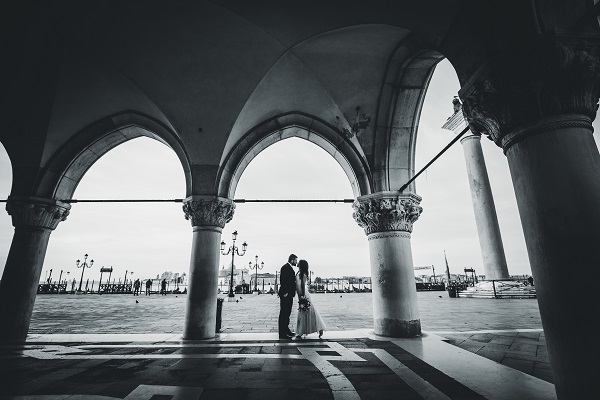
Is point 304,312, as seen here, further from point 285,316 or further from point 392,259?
point 392,259

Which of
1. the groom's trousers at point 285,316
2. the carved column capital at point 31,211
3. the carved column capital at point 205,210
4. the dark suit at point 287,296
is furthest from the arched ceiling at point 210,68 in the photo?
the groom's trousers at point 285,316

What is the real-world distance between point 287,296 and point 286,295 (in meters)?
0.03

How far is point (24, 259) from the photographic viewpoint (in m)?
5.82

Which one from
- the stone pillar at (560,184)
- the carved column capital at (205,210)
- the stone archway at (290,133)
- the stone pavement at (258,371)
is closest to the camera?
the stone pillar at (560,184)

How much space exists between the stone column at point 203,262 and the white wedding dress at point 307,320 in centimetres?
160

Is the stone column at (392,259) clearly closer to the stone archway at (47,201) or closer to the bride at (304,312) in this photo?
the bride at (304,312)

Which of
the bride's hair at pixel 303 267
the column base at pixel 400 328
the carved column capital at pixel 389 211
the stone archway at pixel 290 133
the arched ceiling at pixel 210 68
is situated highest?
the arched ceiling at pixel 210 68

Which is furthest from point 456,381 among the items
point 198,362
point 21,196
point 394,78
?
point 21,196

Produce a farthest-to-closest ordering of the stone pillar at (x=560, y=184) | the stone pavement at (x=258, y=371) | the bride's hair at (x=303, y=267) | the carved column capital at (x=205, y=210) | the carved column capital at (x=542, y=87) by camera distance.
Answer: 1. the carved column capital at (x=205, y=210)
2. the bride's hair at (x=303, y=267)
3. the stone pavement at (x=258, y=371)
4. the carved column capital at (x=542, y=87)
5. the stone pillar at (x=560, y=184)

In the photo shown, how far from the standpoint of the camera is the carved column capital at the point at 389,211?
580cm

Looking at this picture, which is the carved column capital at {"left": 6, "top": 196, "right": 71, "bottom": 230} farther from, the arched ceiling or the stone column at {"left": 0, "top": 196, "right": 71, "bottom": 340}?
the arched ceiling

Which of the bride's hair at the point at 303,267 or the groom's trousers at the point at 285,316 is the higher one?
the bride's hair at the point at 303,267

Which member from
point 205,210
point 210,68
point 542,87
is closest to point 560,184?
point 542,87

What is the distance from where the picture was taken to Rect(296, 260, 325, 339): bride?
5496 mm
